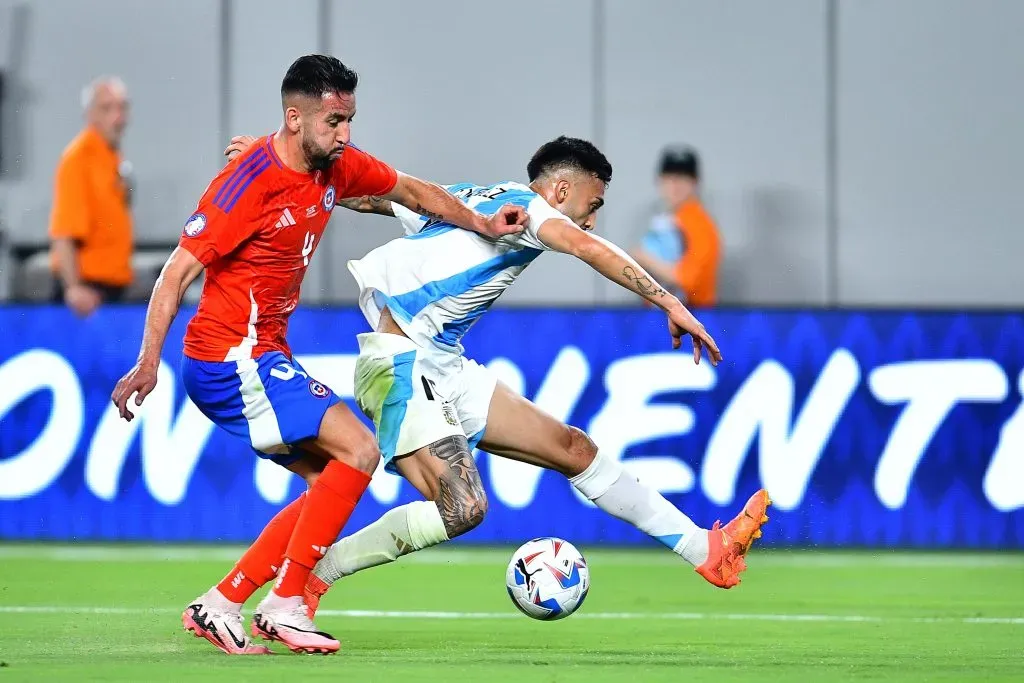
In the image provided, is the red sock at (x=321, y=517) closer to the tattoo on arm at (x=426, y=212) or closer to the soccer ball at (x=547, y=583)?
the soccer ball at (x=547, y=583)

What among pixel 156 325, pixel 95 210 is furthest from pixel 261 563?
pixel 95 210

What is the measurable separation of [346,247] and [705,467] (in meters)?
3.26

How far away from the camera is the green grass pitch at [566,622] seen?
548 centimetres

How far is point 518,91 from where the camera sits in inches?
468

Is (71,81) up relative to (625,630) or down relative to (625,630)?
up

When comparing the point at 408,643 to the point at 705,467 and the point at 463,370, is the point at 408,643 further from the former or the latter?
the point at 705,467

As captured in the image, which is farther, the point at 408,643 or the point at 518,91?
the point at 518,91

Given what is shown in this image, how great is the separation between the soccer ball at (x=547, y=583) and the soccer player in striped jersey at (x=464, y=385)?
26 centimetres

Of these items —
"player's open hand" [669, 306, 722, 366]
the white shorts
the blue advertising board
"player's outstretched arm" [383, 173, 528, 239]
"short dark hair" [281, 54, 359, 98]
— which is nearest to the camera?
"player's open hand" [669, 306, 722, 366]

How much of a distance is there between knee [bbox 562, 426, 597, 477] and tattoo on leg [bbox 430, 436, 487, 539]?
57cm

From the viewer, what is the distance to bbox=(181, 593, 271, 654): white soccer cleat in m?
5.91

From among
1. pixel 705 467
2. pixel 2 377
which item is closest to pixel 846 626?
pixel 705 467

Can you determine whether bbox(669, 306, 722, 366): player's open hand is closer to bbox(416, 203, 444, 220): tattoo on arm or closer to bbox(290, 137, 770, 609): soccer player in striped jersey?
bbox(290, 137, 770, 609): soccer player in striped jersey

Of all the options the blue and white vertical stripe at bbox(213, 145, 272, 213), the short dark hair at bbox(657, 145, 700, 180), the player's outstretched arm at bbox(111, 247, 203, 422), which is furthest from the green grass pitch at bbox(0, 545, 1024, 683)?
the short dark hair at bbox(657, 145, 700, 180)
